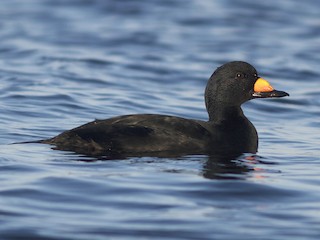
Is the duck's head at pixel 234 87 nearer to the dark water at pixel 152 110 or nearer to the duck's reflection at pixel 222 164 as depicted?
the dark water at pixel 152 110

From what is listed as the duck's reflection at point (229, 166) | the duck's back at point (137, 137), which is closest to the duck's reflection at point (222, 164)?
the duck's reflection at point (229, 166)

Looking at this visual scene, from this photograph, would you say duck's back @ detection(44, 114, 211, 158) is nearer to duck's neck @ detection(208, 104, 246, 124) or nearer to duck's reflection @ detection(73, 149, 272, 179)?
duck's reflection @ detection(73, 149, 272, 179)

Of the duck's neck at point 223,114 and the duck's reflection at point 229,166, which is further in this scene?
the duck's neck at point 223,114

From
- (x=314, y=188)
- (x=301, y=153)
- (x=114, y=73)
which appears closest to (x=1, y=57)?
(x=114, y=73)

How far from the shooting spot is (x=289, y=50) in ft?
61.8

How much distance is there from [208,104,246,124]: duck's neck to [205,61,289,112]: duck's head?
0.13ft

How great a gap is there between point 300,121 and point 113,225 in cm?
634

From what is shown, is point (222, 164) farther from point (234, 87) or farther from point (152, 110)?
point (152, 110)

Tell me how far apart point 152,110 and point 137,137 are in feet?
12.8

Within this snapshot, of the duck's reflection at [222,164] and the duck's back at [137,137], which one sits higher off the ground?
the duck's back at [137,137]

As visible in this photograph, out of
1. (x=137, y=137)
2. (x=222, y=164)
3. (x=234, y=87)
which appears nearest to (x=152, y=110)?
(x=234, y=87)

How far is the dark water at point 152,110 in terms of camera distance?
6750mm

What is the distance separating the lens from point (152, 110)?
41.3ft

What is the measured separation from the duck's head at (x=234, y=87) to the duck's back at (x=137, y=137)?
0.81m
